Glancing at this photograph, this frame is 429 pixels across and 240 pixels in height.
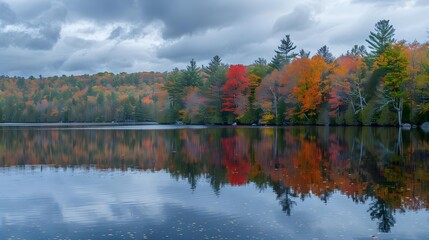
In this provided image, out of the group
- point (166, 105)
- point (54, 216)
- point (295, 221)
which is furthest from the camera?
point (166, 105)

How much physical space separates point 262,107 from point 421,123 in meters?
29.6

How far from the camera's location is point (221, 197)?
1620 cm

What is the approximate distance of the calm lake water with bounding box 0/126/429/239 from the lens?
12023mm

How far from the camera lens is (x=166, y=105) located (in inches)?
4855

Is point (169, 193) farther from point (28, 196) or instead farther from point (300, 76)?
point (300, 76)

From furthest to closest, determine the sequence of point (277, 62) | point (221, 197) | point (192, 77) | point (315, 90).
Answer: point (192, 77) → point (277, 62) → point (315, 90) → point (221, 197)

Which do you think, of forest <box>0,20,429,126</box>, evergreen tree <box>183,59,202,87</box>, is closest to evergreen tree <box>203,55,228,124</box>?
forest <box>0,20,429,126</box>

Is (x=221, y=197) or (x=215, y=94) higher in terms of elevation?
(x=215, y=94)

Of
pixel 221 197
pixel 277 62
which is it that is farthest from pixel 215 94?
pixel 221 197

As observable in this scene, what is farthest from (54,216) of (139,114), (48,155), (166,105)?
(139,114)

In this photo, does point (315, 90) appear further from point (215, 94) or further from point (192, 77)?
point (192, 77)

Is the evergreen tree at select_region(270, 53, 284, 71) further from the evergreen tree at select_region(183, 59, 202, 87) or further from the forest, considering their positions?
the evergreen tree at select_region(183, 59, 202, 87)

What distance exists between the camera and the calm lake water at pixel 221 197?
1202cm

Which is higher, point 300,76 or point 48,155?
point 300,76
